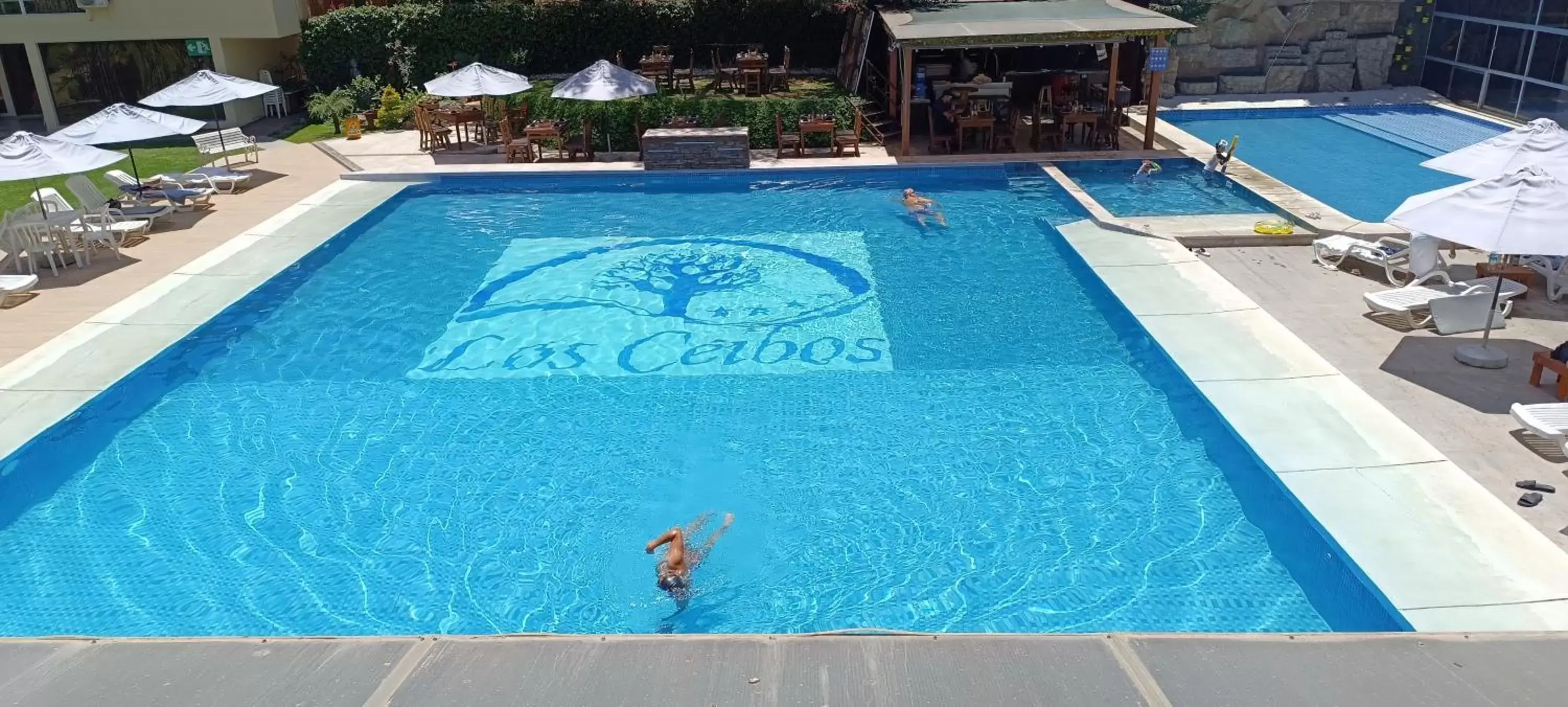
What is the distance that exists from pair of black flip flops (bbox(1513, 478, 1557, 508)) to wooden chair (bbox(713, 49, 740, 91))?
17.1 m

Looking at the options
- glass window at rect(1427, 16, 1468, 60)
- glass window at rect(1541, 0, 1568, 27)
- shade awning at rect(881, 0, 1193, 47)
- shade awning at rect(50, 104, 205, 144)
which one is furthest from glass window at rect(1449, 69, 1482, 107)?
shade awning at rect(50, 104, 205, 144)

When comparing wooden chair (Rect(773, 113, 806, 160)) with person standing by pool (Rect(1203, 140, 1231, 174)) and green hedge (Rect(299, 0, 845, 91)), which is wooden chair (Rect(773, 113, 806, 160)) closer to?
green hedge (Rect(299, 0, 845, 91))

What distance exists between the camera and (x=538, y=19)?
79.4 ft

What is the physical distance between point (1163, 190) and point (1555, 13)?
10.2 metres

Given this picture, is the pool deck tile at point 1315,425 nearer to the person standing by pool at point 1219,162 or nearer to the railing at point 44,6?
the person standing by pool at point 1219,162

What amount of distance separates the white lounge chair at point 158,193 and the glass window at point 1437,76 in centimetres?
2626

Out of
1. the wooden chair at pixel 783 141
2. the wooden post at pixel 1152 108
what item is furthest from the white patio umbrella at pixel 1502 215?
the wooden chair at pixel 783 141

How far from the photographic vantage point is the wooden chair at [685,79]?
71.3 feet

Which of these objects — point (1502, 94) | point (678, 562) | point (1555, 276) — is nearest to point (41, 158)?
point (678, 562)

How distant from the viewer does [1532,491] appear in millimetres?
7293

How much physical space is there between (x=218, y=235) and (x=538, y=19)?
11586 mm

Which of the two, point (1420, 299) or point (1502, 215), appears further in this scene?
point (1420, 299)

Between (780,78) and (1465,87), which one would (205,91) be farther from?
(1465,87)

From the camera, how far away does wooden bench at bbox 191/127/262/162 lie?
61.6 feet
